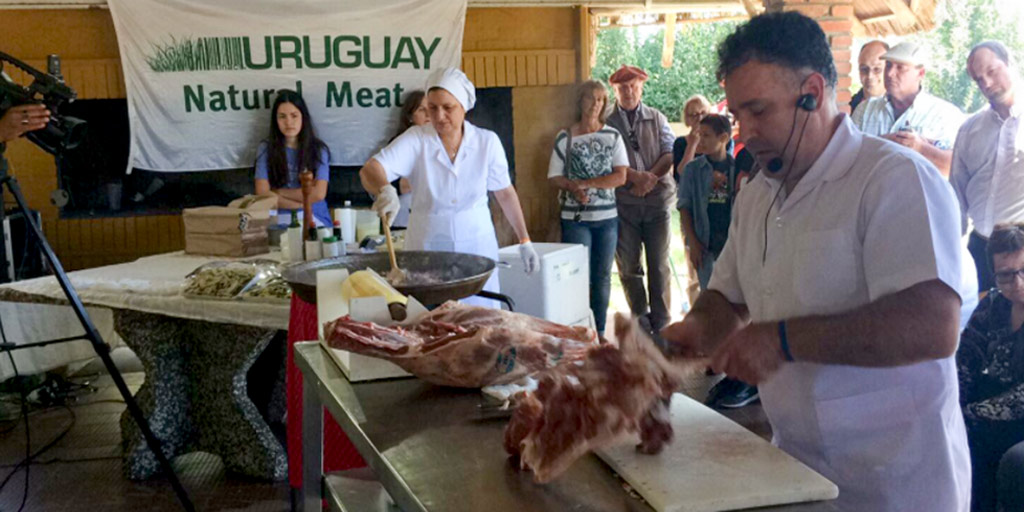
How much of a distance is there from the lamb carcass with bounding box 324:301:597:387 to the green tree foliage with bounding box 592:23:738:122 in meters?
15.7

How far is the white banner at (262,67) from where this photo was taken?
676cm

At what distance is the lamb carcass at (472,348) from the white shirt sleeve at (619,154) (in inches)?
155

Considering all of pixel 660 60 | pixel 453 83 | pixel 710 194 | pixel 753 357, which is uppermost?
pixel 660 60

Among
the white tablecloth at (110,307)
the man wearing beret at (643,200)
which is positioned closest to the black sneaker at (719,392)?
the man wearing beret at (643,200)

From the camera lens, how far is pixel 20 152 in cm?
684

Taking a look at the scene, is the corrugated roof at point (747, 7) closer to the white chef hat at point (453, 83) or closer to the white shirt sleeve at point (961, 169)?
the white shirt sleeve at point (961, 169)

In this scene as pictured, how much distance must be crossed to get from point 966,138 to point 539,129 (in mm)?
3313

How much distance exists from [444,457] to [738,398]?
382 cm

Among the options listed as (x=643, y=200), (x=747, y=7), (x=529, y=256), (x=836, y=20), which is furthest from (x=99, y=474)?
(x=747, y=7)

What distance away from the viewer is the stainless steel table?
1482mm

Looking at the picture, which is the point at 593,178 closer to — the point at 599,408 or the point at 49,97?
the point at 49,97

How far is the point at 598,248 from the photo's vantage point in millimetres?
6219

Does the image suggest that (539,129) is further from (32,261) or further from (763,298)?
(763,298)

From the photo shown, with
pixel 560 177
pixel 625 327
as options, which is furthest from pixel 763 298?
pixel 560 177
